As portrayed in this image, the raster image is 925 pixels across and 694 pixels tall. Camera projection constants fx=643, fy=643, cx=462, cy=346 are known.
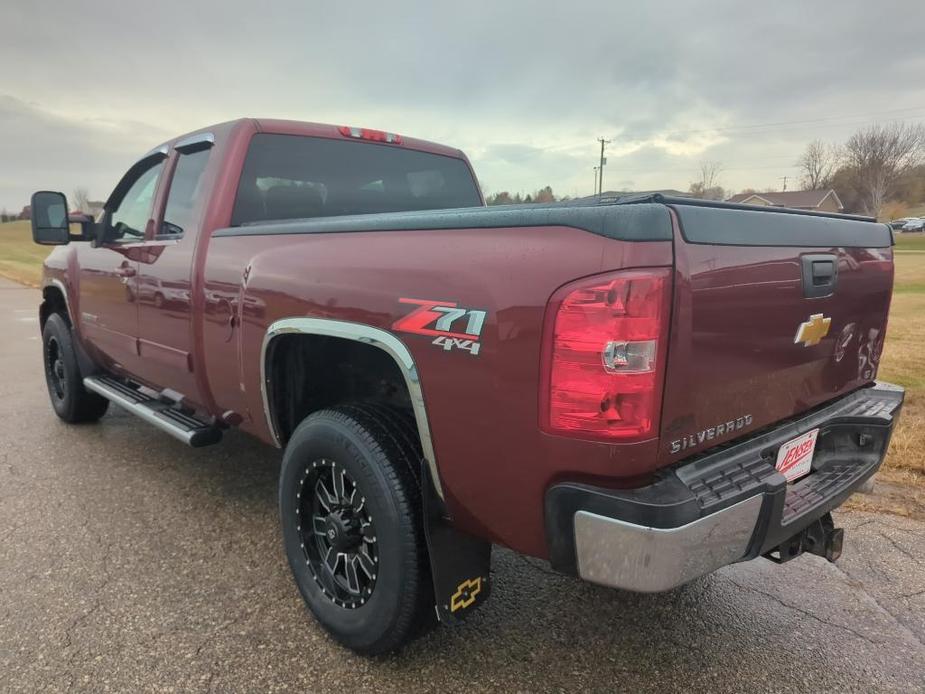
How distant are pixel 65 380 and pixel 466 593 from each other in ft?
13.7

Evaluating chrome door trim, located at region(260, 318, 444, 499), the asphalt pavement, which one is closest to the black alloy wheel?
the asphalt pavement

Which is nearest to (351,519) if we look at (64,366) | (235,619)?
(235,619)

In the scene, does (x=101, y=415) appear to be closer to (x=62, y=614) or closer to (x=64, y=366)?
(x=64, y=366)

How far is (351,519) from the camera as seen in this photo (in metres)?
2.34

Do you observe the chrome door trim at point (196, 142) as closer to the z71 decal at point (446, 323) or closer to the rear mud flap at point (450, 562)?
the z71 decal at point (446, 323)

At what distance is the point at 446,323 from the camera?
1.85 metres

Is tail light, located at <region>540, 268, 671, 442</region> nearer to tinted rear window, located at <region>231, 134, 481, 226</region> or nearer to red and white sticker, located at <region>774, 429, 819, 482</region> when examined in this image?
red and white sticker, located at <region>774, 429, 819, 482</region>

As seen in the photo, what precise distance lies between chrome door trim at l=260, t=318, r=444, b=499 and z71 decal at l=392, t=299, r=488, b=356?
86 millimetres

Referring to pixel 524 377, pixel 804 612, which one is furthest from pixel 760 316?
pixel 804 612

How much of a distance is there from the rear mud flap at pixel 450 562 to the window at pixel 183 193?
6.68ft

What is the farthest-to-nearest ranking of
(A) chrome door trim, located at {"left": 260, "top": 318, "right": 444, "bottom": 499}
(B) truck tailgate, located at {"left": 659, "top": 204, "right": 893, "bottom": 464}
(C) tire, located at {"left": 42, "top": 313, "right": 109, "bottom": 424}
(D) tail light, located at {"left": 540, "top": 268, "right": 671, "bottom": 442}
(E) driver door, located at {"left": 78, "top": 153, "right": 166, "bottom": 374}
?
(C) tire, located at {"left": 42, "top": 313, "right": 109, "bottom": 424} < (E) driver door, located at {"left": 78, "top": 153, "right": 166, "bottom": 374} < (A) chrome door trim, located at {"left": 260, "top": 318, "right": 444, "bottom": 499} < (B) truck tailgate, located at {"left": 659, "top": 204, "right": 893, "bottom": 464} < (D) tail light, located at {"left": 540, "top": 268, "right": 671, "bottom": 442}

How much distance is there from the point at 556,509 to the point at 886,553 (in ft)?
7.76

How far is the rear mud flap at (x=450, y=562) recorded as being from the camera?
2029 mm

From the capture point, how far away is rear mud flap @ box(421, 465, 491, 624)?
6.66 feet
